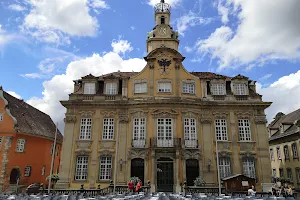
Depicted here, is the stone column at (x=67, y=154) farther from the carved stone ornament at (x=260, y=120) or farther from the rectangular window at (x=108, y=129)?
the carved stone ornament at (x=260, y=120)

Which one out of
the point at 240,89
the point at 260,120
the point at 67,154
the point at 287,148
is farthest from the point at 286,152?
the point at 67,154

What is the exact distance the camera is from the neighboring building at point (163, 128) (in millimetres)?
23906

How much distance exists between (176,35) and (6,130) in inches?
956

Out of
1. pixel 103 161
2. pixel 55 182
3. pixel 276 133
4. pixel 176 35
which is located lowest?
pixel 55 182

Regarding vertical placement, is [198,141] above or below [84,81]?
below

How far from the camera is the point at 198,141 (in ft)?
81.2

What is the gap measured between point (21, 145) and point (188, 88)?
65.5ft

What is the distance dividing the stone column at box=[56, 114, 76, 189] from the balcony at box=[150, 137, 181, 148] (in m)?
8.19

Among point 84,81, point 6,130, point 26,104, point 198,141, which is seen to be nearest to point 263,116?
point 198,141

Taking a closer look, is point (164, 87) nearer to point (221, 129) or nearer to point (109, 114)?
point (109, 114)

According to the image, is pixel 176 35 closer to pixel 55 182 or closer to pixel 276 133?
pixel 276 133

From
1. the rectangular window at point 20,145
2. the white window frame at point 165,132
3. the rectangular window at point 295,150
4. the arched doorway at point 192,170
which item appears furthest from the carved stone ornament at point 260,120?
the rectangular window at point 20,145

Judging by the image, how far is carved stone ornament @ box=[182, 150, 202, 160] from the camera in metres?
24.0

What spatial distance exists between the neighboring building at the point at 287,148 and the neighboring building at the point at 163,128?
6.79m
